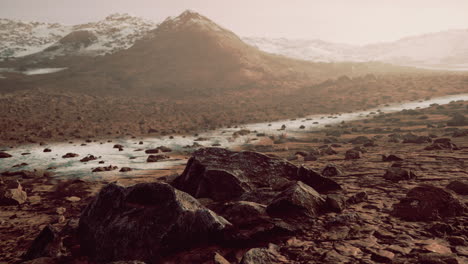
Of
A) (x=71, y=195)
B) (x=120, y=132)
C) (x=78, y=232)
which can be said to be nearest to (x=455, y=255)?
(x=78, y=232)

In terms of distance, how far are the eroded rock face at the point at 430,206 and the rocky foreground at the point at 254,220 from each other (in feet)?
0.05

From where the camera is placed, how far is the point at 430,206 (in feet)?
13.6

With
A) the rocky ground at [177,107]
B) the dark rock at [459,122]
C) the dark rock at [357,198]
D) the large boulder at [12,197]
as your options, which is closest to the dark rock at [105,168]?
the large boulder at [12,197]

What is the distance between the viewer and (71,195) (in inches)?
306

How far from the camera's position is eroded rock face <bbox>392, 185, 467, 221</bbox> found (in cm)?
407

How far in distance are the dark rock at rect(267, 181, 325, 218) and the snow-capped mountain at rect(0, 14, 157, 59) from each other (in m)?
66.4

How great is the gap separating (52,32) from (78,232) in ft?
391

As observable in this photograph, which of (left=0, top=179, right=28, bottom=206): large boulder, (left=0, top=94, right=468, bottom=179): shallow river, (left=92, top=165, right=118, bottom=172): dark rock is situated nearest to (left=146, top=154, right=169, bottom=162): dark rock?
(left=0, top=94, right=468, bottom=179): shallow river

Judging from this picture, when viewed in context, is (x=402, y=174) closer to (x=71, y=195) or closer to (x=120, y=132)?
(x=71, y=195)

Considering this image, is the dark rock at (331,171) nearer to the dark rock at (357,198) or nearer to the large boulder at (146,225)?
the dark rock at (357,198)

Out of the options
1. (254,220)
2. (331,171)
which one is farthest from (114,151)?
(254,220)

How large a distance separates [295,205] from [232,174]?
66.7 inches

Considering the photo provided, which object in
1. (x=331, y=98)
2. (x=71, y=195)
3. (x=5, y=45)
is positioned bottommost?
(x=71, y=195)

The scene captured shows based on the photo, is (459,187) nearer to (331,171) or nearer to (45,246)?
(331,171)
